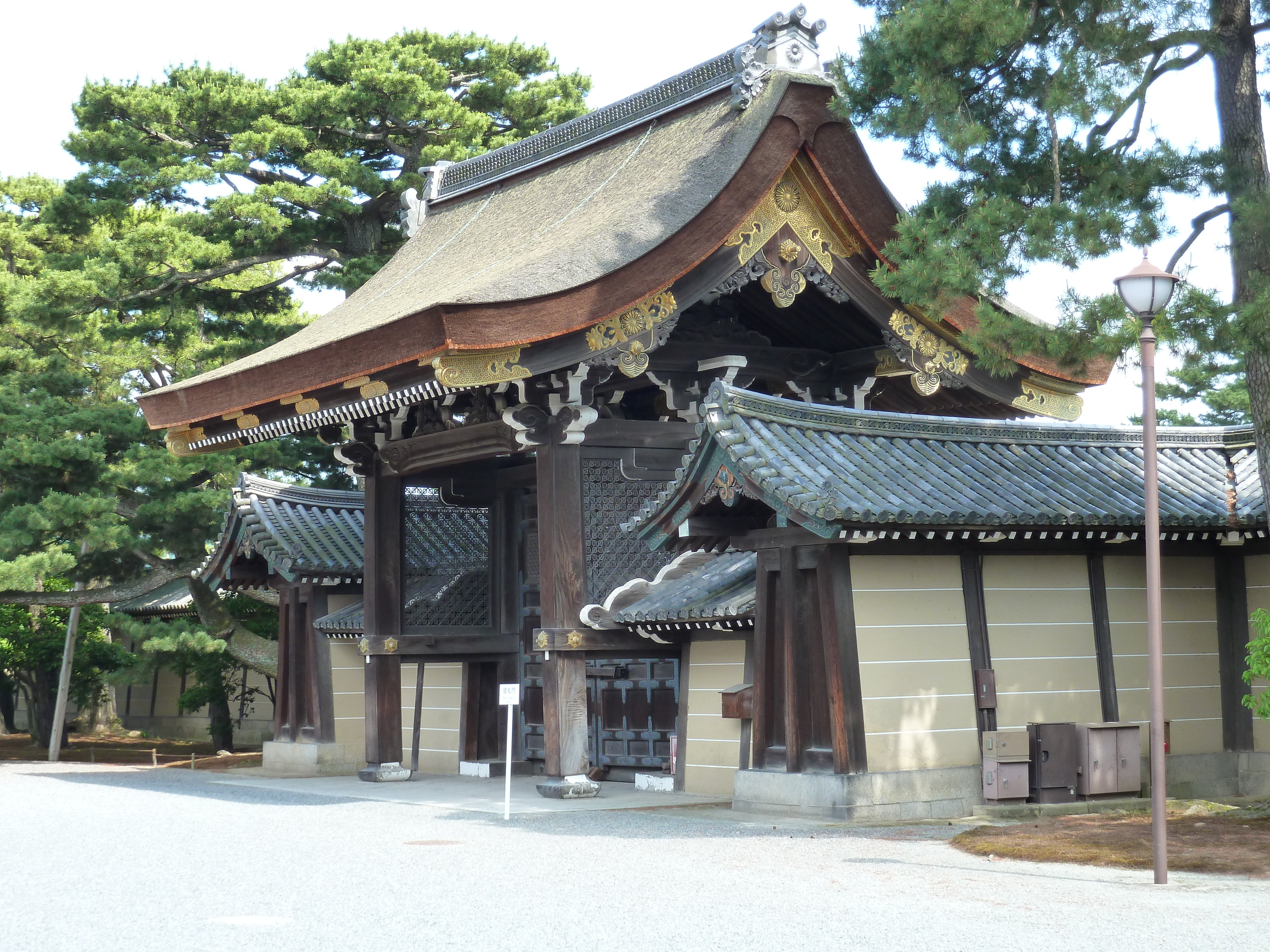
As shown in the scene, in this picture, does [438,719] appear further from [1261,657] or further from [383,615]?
[1261,657]

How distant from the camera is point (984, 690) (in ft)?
40.7

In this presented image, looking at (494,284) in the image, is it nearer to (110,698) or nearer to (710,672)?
(710,672)

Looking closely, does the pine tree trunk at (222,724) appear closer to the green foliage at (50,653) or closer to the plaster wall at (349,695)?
the green foliage at (50,653)

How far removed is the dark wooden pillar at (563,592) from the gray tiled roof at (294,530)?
5.47 m

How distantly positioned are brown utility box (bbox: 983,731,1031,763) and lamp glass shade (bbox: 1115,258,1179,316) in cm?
459

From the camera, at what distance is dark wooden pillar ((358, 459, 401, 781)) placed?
16.6 meters

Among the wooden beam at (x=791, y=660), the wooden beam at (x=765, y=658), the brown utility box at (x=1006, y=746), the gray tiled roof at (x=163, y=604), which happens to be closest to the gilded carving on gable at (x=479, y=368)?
the wooden beam at (x=765, y=658)

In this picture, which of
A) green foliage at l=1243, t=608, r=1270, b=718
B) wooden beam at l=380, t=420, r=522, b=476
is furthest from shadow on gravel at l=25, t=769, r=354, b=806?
green foliage at l=1243, t=608, r=1270, b=718

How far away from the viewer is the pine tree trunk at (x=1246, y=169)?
10.8 metres

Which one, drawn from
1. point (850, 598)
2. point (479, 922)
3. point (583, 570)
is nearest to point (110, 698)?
point (583, 570)

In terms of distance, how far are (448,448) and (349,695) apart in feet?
17.9

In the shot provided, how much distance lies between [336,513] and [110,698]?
14.6m

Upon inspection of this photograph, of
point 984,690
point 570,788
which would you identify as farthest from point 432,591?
point 984,690

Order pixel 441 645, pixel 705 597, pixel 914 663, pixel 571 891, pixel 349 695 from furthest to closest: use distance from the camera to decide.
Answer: pixel 349 695
pixel 441 645
pixel 705 597
pixel 914 663
pixel 571 891
